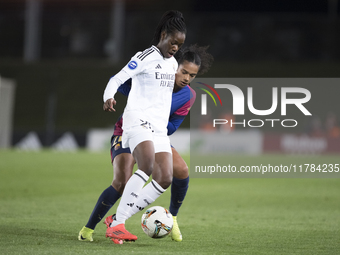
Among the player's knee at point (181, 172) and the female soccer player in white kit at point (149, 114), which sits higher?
the female soccer player in white kit at point (149, 114)

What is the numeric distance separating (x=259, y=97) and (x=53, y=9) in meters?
20.7

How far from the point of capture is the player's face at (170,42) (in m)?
4.77

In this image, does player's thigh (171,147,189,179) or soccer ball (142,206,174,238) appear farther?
player's thigh (171,147,189,179)

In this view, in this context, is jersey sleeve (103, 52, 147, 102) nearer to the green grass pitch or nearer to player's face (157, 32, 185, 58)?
player's face (157, 32, 185, 58)

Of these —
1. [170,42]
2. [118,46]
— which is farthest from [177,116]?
[118,46]

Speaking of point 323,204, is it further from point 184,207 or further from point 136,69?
point 136,69

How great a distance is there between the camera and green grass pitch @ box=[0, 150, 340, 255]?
15.5ft

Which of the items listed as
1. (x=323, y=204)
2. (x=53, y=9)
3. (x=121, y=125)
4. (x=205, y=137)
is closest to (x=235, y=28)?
(x=205, y=137)

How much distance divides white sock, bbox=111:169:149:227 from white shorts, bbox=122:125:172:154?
0.87ft

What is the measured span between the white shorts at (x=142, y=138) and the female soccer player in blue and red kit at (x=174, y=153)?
A: 0.23 meters

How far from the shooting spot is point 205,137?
22.6 metres

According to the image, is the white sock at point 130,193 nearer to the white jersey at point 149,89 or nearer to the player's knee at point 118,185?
A: the player's knee at point 118,185

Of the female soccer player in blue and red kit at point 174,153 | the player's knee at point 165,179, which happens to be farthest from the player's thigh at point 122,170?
the player's knee at point 165,179

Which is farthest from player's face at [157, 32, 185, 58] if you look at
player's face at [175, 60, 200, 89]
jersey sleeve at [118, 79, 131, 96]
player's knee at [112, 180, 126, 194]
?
player's knee at [112, 180, 126, 194]
